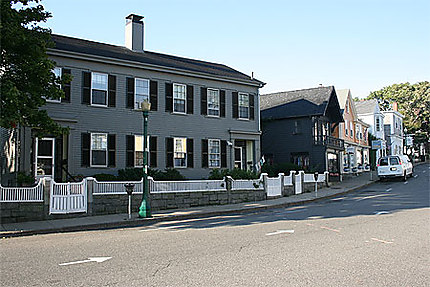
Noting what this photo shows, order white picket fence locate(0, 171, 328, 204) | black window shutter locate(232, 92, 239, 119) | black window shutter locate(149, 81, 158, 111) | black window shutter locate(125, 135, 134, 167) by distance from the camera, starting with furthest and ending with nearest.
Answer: black window shutter locate(232, 92, 239, 119), black window shutter locate(149, 81, 158, 111), black window shutter locate(125, 135, 134, 167), white picket fence locate(0, 171, 328, 204)

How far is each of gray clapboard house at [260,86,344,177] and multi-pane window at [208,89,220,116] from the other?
11.4m

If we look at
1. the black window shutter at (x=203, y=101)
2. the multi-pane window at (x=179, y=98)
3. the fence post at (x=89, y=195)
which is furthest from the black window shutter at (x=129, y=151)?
the fence post at (x=89, y=195)

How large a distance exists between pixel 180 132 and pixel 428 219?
47.1 ft

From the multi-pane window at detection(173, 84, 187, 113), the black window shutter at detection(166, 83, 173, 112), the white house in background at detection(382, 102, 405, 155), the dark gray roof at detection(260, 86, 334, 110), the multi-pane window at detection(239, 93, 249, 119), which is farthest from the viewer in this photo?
the white house in background at detection(382, 102, 405, 155)

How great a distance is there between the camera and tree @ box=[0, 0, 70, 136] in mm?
12856

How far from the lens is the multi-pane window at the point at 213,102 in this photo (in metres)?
25.9

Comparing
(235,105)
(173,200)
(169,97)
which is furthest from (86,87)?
(235,105)

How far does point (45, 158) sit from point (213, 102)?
10.3 metres

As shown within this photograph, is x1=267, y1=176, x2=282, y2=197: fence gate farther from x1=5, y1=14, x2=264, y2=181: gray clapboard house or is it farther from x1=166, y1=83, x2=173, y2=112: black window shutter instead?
x1=166, y1=83, x2=173, y2=112: black window shutter

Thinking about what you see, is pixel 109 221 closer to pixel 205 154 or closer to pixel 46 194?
pixel 46 194

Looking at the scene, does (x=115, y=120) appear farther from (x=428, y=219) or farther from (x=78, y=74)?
(x=428, y=219)

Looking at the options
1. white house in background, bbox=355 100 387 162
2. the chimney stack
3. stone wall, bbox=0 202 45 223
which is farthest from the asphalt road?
white house in background, bbox=355 100 387 162

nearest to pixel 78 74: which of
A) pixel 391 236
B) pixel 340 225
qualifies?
pixel 340 225

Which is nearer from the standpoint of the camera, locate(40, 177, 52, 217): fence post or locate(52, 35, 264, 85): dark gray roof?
locate(40, 177, 52, 217): fence post
